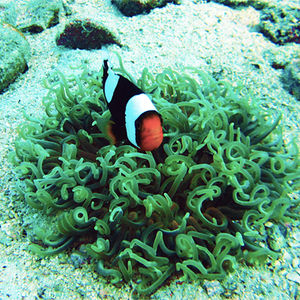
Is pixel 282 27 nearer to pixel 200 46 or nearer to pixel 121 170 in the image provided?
pixel 200 46

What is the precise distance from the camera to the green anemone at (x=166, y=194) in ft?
4.74

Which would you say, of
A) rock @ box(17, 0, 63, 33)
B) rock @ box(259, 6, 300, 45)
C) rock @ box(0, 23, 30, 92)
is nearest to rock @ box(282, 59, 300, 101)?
rock @ box(259, 6, 300, 45)

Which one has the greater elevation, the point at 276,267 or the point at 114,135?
the point at 114,135

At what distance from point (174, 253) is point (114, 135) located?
0.72 metres

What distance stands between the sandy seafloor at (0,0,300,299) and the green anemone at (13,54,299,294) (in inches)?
4.1

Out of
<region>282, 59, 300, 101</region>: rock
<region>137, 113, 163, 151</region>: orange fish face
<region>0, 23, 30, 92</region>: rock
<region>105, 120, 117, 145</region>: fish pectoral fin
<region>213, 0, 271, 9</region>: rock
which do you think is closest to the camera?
<region>137, 113, 163, 151</region>: orange fish face

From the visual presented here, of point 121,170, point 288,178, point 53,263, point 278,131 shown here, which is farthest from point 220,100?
point 53,263

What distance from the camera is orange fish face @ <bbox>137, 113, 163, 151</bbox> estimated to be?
1101mm

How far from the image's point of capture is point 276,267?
1.57 meters

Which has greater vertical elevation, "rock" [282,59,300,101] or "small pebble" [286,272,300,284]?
"rock" [282,59,300,101]

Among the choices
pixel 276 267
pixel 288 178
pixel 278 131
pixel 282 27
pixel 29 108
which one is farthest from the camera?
pixel 282 27

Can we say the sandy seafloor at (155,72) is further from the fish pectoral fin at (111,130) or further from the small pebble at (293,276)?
the fish pectoral fin at (111,130)

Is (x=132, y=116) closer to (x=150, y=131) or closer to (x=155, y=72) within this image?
(x=150, y=131)

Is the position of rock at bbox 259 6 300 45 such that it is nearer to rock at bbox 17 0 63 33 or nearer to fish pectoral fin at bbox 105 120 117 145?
rock at bbox 17 0 63 33
